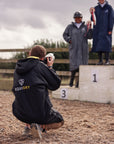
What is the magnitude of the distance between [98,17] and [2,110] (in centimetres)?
334

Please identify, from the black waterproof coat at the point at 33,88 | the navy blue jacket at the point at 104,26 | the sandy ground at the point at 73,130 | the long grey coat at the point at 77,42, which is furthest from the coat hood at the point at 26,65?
the long grey coat at the point at 77,42

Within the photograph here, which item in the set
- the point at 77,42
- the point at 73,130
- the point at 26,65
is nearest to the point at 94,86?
the point at 77,42

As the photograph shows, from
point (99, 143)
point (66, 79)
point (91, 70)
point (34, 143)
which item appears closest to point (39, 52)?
point (34, 143)

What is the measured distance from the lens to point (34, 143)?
276 cm

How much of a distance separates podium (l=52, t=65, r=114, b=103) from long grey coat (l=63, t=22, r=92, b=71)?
0.80 ft

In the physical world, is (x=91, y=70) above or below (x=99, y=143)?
above

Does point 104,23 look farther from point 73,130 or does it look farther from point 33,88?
point 33,88

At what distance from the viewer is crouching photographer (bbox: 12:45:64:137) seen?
2842 mm

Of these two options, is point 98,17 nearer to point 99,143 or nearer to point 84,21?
point 84,21

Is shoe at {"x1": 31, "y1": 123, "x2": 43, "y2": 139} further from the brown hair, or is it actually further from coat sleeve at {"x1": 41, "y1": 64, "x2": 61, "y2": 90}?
the brown hair

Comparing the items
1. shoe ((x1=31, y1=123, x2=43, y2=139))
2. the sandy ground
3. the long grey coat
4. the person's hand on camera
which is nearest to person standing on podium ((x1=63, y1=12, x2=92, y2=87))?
the long grey coat

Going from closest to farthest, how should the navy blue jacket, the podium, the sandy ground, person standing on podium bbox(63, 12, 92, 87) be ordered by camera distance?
the sandy ground
the podium
the navy blue jacket
person standing on podium bbox(63, 12, 92, 87)

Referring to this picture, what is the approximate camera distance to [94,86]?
6.70 meters

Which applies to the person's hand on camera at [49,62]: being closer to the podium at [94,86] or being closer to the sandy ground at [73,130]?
the sandy ground at [73,130]
